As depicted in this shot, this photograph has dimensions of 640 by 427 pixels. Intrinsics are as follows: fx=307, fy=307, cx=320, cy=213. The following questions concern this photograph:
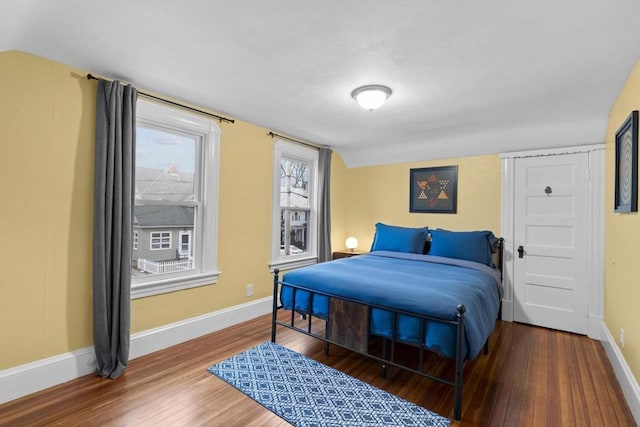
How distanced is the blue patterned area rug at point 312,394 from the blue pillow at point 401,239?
74.4 inches

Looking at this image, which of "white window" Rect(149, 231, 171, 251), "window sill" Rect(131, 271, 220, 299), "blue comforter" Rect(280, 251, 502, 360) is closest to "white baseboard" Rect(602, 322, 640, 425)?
"blue comforter" Rect(280, 251, 502, 360)

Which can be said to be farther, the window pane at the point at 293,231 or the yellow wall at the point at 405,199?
the window pane at the point at 293,231

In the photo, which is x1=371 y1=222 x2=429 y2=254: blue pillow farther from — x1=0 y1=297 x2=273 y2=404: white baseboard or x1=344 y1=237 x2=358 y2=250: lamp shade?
x1=0 y1=297 x2=273 y2=404: white baseboard

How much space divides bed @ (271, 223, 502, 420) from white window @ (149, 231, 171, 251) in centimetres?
116

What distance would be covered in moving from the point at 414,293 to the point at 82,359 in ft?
7.88

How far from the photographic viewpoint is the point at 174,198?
2.87 m

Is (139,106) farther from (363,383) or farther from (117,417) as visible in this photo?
(363,383)

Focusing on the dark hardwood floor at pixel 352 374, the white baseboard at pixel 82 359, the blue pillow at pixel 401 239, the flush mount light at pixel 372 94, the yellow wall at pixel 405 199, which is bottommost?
the dark hardwood floor at pixel 352 374

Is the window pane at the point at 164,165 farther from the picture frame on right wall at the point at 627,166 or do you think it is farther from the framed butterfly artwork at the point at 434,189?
the picture frame on right wall at the point at 627,166

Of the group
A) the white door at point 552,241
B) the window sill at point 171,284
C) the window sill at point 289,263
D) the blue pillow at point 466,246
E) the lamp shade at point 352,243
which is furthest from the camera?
the lamp shade at point 352,243

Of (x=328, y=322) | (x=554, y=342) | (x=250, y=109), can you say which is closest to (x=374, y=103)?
(x=250, y=109)

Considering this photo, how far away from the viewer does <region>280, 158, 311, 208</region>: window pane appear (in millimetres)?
4051

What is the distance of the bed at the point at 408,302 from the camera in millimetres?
1951

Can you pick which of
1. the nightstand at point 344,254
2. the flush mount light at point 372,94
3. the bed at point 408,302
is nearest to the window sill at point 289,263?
the nightstand at point 344,254
